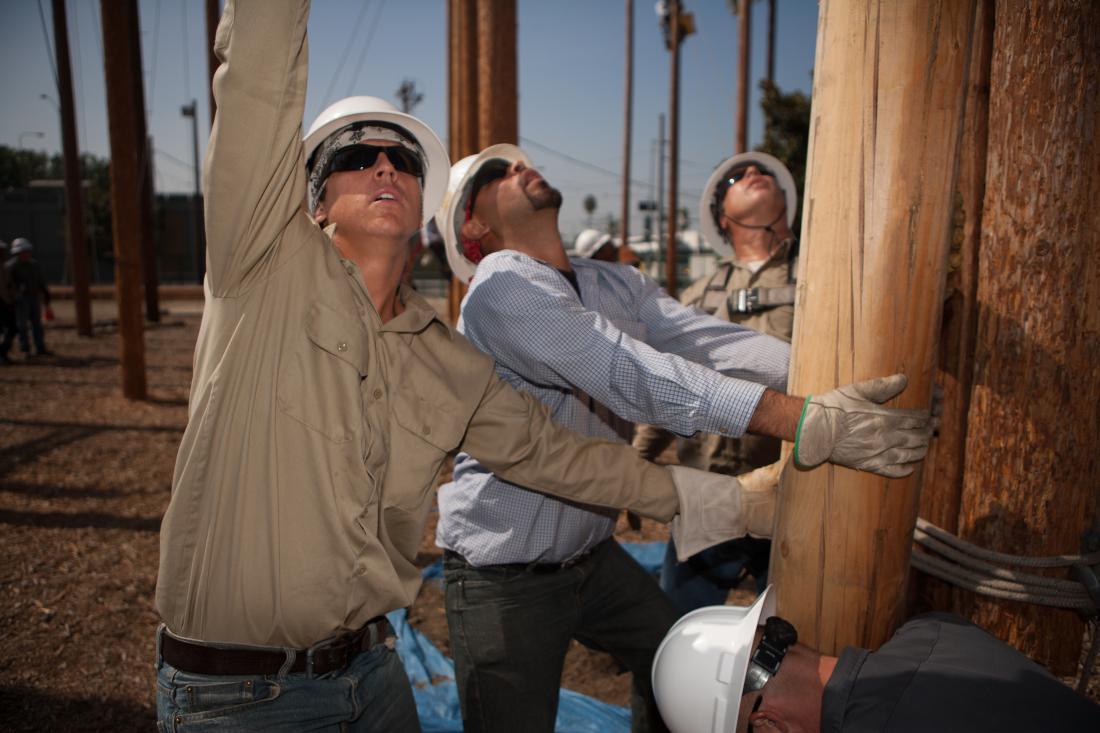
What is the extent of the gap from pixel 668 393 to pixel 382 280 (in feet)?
2.83

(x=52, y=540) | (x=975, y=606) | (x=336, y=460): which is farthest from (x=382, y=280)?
(x=52, y=540)

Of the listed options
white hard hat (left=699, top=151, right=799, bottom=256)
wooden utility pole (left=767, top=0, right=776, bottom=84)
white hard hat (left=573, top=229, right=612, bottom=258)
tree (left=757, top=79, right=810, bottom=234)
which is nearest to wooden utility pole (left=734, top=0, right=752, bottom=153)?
tree (left=757, top=79, right=810, bottom=234)

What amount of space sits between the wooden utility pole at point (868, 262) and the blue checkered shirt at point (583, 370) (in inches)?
10.9

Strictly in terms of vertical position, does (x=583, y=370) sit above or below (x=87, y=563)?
above

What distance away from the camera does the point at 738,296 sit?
12.8 feet

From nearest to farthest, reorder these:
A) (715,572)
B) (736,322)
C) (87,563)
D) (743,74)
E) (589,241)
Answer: (715,572) → (736,322) → (87,563) → (589,241) → (743,74)

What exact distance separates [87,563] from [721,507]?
4922 millimetres

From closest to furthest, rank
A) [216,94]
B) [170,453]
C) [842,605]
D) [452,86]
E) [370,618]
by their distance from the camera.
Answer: [216,94] → [842,605] → [370,618] → [170,453] → [452,86]

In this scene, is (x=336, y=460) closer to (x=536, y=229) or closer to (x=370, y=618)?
(x=370, y=618)

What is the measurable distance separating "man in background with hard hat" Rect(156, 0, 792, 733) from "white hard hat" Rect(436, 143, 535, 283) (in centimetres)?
109

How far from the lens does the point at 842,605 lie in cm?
170

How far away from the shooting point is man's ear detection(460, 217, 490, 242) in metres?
2.93

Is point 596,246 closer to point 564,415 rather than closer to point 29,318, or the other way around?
point 564,415

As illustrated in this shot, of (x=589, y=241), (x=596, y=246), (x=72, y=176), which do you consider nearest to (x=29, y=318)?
(x=72, y=176)
